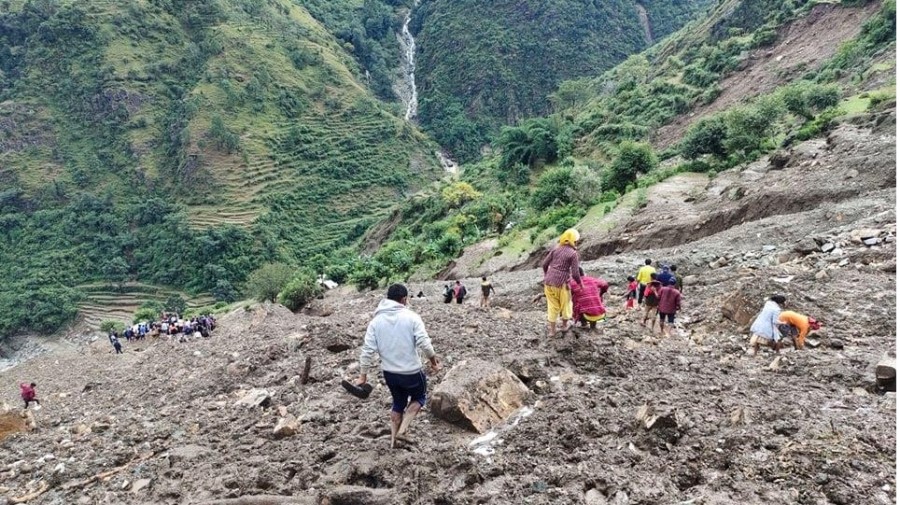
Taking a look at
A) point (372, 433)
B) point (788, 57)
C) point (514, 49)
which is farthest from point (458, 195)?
point (514, 49)

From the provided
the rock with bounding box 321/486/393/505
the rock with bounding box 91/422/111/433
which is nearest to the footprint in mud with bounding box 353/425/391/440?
the rock with bounding box 321/486/393/505

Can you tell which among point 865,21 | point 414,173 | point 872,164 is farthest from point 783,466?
point 414,173

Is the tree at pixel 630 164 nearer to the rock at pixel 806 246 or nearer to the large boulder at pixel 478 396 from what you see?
the rock at pixel 806 246

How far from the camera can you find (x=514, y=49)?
4968 inches

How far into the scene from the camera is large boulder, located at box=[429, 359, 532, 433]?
19.3 feet

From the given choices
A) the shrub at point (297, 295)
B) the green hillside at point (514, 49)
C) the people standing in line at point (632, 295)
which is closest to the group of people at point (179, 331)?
the shrub at point (297, 295)

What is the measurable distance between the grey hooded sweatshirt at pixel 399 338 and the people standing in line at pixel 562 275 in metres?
2.85

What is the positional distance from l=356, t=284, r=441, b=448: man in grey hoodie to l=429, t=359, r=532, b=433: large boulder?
17.7 inches

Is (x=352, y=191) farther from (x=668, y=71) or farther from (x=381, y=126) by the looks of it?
(x=668, y=71)

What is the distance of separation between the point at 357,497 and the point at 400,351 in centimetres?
130

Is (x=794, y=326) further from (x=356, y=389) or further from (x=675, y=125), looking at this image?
(x=675, y=125)

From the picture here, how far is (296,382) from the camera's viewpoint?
8688 mm

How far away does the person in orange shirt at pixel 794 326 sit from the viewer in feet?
26.7

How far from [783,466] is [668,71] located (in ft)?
212
